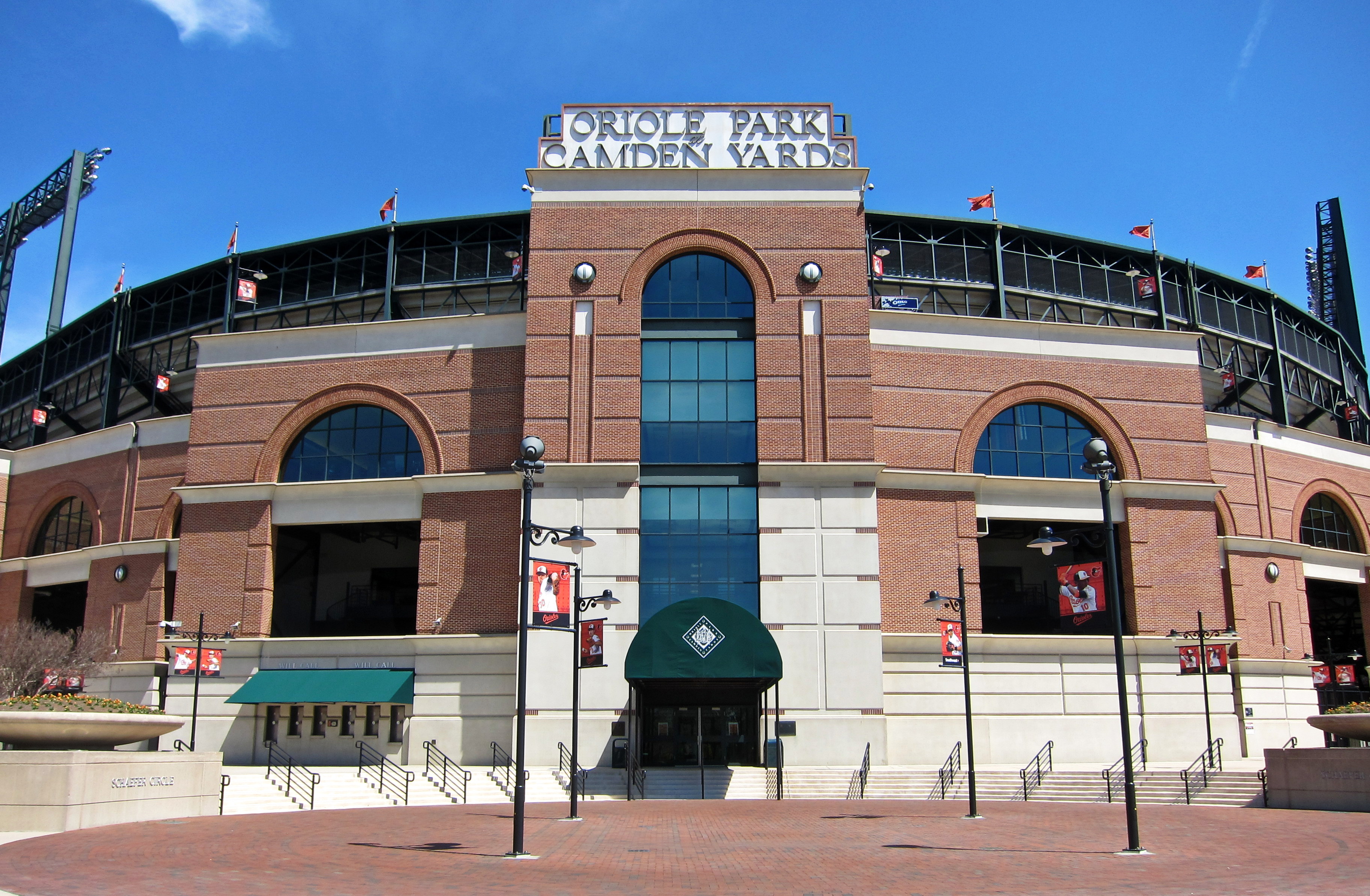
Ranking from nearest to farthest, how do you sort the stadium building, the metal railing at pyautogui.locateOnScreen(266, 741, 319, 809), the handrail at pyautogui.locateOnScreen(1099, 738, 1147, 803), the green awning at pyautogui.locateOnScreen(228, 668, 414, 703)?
the metal railing at pyautogui.locateOnScreen(266, 741, 319, 809) → the handrail at pyautogui.locateOnScreen(1099, 738, 1147, 803) → the stadium building → the green awning at pyautogui.locateOnScreen(228, 668, 414, 703)

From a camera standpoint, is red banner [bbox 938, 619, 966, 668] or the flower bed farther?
red banner [bbox 938, 619, 966, 668]

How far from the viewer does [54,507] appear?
4928 cm

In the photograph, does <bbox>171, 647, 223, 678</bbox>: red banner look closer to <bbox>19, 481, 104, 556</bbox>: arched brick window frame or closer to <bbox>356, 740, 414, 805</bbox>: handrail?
<bbox>356, 740, 414, 805</bbox>: handrail

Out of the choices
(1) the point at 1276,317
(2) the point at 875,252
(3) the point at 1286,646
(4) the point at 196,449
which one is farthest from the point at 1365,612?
(4) the point at 196,449

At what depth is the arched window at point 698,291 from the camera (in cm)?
3872

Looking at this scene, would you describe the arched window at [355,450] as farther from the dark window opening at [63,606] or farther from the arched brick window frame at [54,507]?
the dark window opening at [63,606]

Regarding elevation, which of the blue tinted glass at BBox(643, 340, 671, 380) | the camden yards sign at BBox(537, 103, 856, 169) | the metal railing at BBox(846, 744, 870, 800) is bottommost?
the metal railing at BBox(846, 744, 870, 800)

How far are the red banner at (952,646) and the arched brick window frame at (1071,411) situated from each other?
11.3 m

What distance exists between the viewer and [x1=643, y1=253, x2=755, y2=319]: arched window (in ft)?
127

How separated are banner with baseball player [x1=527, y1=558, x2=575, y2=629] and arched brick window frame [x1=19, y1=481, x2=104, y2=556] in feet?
108

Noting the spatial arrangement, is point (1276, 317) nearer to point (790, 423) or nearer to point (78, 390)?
point (790, 423)

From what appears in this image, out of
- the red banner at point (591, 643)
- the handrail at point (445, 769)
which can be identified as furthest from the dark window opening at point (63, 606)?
the red banner at point (591, 643)

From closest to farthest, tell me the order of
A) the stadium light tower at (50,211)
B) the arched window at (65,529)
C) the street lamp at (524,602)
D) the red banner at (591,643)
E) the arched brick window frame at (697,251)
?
the street lamp at (524,602)
the red banner at (591,643)
the arched brick window frame at (697,251)
the arched window at (65,529)
the stadium light tower at (50,211)

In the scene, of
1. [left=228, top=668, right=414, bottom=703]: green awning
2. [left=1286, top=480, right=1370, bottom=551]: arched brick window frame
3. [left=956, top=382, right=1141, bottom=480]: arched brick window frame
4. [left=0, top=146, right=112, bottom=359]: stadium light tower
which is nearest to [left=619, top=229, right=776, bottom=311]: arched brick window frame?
[left=956, top=382, right=1141, bottom=480]: arched brick window frame
